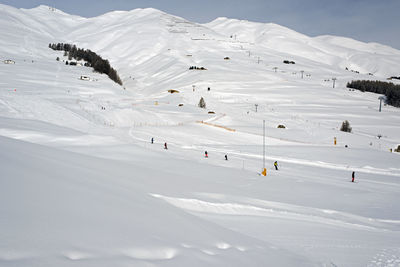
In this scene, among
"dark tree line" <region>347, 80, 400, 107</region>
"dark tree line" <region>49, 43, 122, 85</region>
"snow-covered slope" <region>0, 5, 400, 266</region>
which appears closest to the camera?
"snow-covered slope" <region>0, 5, 400, 266</region>

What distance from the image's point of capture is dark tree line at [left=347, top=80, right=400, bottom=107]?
8350 centimetres

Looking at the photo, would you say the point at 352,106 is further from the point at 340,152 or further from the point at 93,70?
the point at 93,70

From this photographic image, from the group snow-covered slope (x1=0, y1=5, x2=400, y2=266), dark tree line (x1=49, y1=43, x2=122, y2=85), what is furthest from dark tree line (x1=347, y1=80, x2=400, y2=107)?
dark tree line (x1=49, y1=43, x2=122, y2=85)

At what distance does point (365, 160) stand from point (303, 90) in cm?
6183

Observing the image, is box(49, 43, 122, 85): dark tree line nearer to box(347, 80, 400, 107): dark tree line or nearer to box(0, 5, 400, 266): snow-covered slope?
box(0, 5, 400, 266): snow-covered slope

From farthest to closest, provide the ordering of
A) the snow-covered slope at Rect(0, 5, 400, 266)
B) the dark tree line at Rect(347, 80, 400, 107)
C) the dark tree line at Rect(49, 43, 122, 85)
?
the dark tree line at Rect(49, 43, 122, 85)
the dark tree line at Rect(347, 80, 400, 107)
the snow-covered slope at Rect(0, 5, 400, 266)

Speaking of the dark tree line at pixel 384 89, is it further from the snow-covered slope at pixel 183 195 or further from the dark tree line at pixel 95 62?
the dark tree line at pixel 95 62

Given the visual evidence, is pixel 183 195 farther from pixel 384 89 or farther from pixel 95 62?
pixel 384 89

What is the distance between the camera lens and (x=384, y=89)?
94750mm

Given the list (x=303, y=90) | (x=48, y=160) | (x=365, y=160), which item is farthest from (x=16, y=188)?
(x=303, y=90)

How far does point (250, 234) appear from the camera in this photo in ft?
22.3

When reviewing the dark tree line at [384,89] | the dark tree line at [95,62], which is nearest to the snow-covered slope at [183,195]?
the dark tree line at [95,62]

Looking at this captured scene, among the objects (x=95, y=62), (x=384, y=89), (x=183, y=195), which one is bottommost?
(x=183, y=195)

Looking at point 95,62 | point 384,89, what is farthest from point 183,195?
point 384,89
